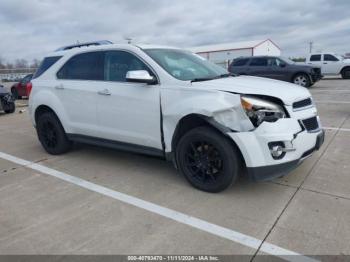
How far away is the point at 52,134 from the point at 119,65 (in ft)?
6.52

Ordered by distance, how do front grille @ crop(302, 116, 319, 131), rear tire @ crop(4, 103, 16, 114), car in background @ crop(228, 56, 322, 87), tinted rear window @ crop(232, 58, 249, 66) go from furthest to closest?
tinted rear window @ crop(232, 58, 249, 66) < car in background @ crop(228, 56, 322, 87) < rear tire @ crop(4, 103, 16, 114) < front grille @ crop(302, 116, 319, 131)

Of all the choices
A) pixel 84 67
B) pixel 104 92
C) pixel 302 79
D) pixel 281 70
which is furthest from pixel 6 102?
pixel 302 79

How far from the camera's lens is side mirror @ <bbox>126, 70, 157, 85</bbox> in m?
3.81

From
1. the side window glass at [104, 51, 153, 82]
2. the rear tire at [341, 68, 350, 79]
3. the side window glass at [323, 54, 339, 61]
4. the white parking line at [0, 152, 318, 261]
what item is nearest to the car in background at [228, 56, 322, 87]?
the side window glass at [323, 54, 339, 61]

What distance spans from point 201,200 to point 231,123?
0.95m

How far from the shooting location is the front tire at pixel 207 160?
136 inches

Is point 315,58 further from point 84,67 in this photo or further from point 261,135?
point 261,135

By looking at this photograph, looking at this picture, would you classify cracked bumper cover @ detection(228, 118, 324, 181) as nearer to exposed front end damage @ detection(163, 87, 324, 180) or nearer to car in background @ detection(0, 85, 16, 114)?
exposed front end damage @ detection(163, 87, 324, 180)

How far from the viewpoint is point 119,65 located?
447 centimetres

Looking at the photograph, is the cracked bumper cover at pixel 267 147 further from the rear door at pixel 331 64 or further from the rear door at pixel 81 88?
the rear door at pixel 331 64

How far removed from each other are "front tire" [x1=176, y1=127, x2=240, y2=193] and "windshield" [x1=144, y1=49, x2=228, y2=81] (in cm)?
80

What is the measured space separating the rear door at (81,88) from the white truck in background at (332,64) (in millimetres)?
18330

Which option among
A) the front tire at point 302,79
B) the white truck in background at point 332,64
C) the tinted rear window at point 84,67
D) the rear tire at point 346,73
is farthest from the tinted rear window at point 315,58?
the tinted rear window at point 84,67

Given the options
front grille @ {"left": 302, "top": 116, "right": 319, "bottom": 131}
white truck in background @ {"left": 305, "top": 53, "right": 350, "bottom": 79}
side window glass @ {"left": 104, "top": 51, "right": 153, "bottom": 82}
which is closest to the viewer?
front grille @ {"left": 302, "top": 116, "right": 319, "bottom": 131}
